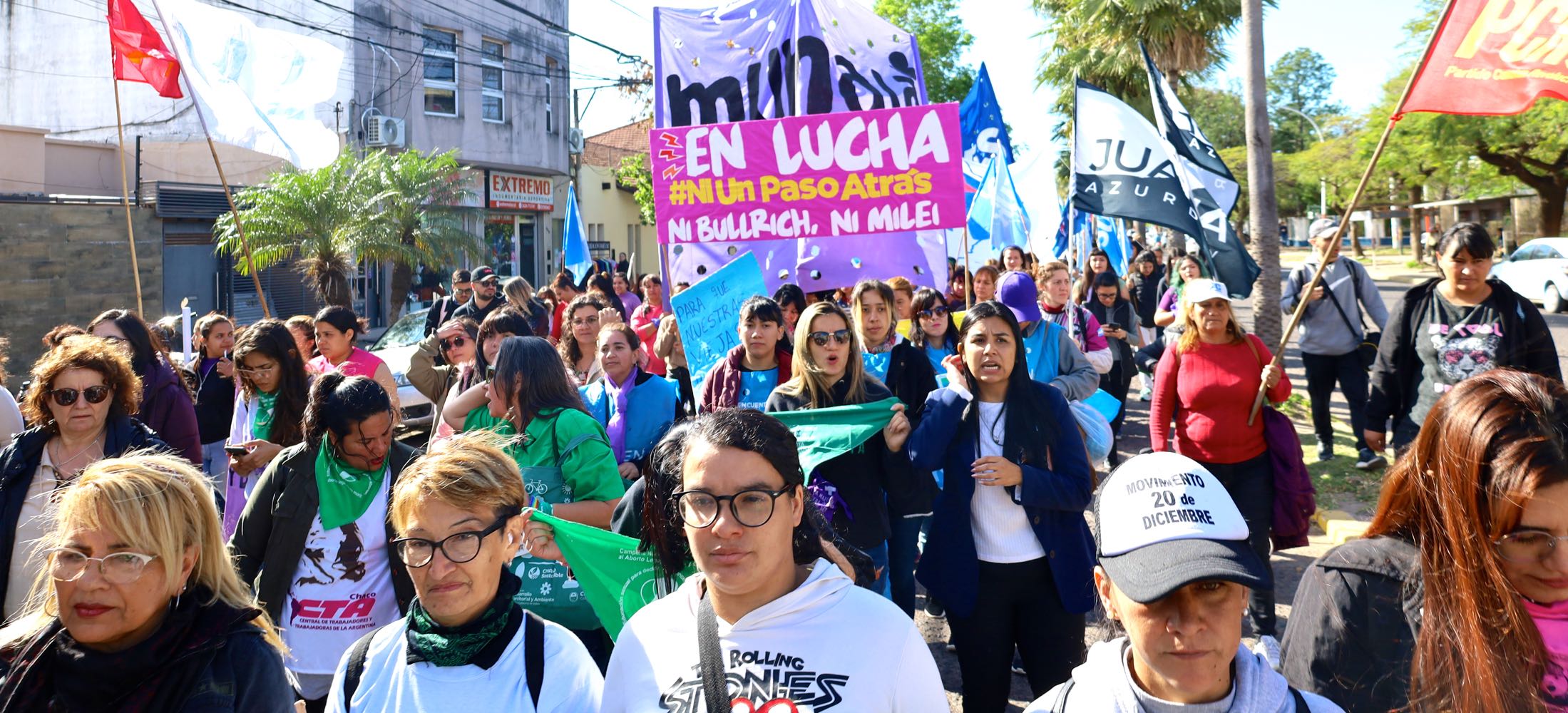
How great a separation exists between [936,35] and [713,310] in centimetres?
3092

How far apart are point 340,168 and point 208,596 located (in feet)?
58.5

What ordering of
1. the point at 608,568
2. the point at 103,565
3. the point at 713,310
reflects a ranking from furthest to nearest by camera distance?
the point at 713,310 → the point at 608,568 → the point at 103,565

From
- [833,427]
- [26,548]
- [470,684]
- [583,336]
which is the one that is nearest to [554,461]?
[833,427]

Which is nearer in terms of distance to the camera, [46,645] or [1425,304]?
[46,645]

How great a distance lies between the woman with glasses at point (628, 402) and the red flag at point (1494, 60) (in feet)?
11.6

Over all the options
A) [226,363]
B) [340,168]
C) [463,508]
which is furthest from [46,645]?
[340,168]

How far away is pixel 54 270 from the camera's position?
16078 mm

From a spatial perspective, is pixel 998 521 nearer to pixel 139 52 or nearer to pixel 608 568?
pixel 608 568

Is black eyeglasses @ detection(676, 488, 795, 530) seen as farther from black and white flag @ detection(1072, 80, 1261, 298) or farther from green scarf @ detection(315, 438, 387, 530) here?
black and white flag @ detection(1072, 80, 1261, 298)

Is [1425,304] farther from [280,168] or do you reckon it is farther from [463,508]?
[280,168]

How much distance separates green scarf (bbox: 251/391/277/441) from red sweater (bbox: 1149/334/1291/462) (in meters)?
4.22

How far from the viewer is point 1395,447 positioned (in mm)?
5363

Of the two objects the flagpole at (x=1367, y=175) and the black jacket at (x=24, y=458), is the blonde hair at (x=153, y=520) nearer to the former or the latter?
the black jacket at (x=24, y=458)

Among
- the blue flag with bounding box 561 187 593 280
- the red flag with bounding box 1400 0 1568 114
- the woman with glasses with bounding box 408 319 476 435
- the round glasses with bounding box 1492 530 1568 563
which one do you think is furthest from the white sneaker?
the blue flag with bounding box 561 187 593 280
